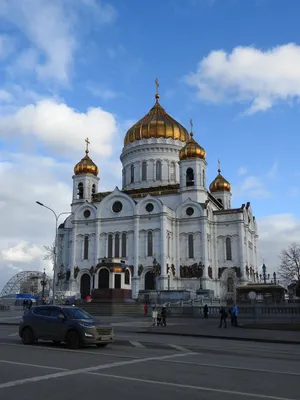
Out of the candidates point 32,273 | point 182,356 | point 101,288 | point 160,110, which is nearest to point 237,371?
point 182,356

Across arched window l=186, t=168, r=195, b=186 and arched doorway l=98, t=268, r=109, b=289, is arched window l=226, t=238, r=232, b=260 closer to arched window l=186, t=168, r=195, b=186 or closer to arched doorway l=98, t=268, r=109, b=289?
arched window l=186, t=168, r=195, b=186

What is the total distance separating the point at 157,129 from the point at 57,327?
2220 inches

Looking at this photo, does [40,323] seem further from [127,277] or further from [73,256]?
[73,256]

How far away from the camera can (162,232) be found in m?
57.2

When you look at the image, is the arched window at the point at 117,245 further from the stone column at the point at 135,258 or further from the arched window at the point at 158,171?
the arched window at the point at 158,171

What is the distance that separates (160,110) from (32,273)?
44.3 metres

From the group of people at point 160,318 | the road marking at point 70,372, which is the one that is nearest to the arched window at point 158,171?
the group of people at point 160,318

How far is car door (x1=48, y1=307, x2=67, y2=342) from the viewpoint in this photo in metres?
14.3

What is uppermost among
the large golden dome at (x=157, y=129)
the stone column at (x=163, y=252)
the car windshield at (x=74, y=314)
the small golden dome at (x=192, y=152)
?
the large golden dome at (x=157, y=129)

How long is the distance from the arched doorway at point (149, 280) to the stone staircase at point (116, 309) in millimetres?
13489

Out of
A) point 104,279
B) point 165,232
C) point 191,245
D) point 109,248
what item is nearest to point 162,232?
point 165,232

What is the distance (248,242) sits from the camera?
64.6 meters

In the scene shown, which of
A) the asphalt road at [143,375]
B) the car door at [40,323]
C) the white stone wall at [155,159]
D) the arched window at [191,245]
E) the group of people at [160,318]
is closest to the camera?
the asphalt road at [143,375]

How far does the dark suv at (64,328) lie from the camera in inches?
544
